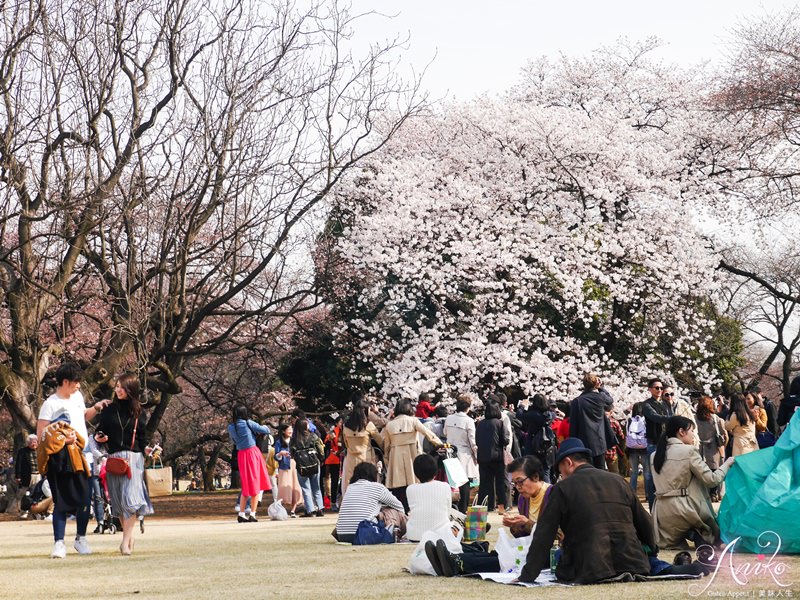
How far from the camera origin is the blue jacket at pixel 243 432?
15258mm

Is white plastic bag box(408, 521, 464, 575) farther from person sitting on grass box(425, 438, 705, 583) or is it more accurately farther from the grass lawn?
person sitting on grass box(425, 438, 705, 583)

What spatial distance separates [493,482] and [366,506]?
507cm

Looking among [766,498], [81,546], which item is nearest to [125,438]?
[81,546]

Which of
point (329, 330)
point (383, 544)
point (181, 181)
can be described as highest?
point (181, 181)

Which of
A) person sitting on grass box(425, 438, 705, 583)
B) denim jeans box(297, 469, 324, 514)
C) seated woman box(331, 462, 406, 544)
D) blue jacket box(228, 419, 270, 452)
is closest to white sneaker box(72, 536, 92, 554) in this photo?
seated woman box(331, 462, 406, 544)

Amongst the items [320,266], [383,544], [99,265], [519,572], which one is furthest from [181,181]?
[519,572]

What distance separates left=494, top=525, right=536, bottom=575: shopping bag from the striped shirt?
3.43m

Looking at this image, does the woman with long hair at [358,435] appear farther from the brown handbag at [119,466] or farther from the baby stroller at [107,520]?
the brown handbag at [119,466]

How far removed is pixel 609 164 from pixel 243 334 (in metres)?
9.40

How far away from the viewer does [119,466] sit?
378 inches

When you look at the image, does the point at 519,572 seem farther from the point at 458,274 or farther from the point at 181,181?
the point at 458,274

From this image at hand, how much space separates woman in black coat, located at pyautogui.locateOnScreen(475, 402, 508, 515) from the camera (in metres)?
15.1

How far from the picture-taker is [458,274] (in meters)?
22.9

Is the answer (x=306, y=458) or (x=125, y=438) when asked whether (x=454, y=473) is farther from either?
(x=125, y=438)
